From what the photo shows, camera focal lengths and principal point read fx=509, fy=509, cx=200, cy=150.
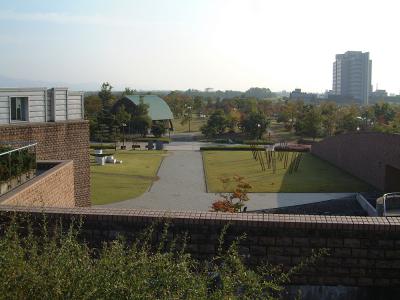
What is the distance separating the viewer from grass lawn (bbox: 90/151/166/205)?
2057 cm

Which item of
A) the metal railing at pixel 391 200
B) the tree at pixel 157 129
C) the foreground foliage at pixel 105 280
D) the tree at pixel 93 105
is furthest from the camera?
the tree at pixel 93 105

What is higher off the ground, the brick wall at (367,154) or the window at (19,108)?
the window at (19,108)

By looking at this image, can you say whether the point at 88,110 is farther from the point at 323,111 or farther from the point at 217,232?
the point at 217,232

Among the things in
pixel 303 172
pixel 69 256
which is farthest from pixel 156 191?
pixel 69 256

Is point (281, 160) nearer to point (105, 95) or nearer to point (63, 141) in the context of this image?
point (63, 141)

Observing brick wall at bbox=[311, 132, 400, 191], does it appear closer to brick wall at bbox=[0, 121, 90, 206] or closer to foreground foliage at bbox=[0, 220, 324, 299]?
brick wall at bbox=[0, 121, 90, 206]

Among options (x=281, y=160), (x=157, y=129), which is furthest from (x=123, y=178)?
(x=157, y=129)

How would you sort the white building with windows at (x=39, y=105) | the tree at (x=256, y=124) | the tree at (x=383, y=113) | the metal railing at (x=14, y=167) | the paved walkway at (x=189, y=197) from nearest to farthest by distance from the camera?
the metal railing at (x=14, y=167) → the white building with windows at (x=39, y=105) → the paved walkway at (x=189, y=197) → the tree at (x=256, y=124) → the tree at (x=383, y=113)

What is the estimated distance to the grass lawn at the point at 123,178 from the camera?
2057 centimetres

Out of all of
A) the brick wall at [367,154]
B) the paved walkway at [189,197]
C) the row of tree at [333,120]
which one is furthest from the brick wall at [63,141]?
the row of tree at [333,120]

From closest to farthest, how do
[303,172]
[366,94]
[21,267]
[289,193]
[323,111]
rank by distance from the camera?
[21,267], [289,193], [303,172], [323,111], [366,94]

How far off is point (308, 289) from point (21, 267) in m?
3.54

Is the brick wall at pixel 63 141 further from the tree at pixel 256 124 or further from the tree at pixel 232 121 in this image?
the tree at pixel 232 121

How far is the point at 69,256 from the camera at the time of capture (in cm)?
461
